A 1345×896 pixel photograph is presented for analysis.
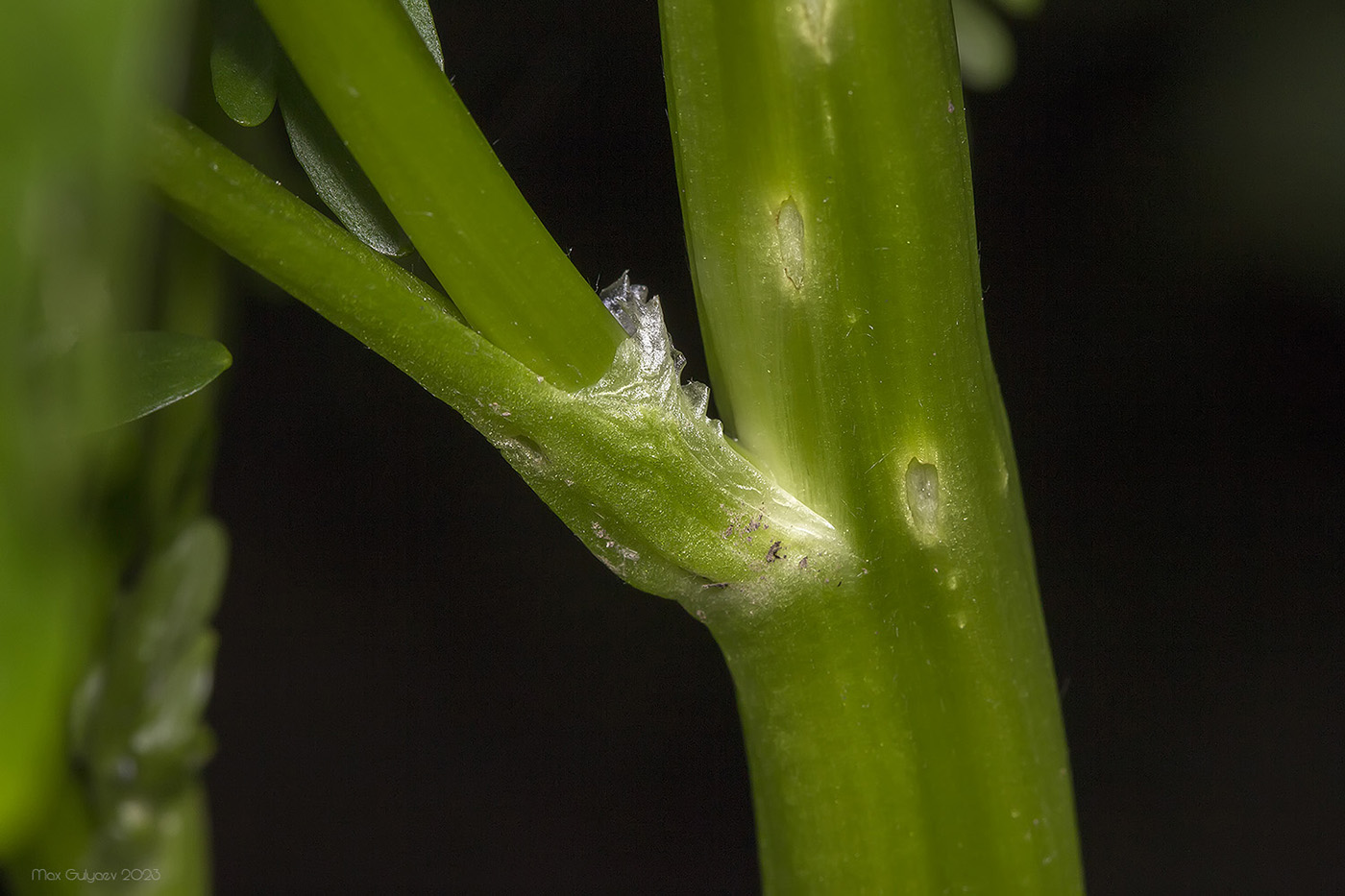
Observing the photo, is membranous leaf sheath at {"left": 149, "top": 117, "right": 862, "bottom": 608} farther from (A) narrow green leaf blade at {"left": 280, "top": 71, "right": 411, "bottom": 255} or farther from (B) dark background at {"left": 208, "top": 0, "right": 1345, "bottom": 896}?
(B) dark background at {"left": 208, "top": 0, "right": 1345, "bottom": 896}

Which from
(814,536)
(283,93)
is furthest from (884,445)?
(283,93)

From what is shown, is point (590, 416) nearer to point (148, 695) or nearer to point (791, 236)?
point (791, 236)

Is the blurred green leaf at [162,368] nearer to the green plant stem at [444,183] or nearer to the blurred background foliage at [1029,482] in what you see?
the green plant stem at [444,183]

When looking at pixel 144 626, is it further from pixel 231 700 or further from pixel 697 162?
pixel 231 700

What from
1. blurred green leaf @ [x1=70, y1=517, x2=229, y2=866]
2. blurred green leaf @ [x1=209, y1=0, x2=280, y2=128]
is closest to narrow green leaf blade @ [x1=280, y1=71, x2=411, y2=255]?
blurred green leaf @ [x1=209, y1=0, x2=280, y2=128]

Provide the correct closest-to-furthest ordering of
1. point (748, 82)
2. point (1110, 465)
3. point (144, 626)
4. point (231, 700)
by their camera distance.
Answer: point (748, 82), point (144, 626), point (1110, 465), point (231, 700)

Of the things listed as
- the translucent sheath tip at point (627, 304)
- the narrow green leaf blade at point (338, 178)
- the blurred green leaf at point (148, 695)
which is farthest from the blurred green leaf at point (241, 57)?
the blurred green leaf at point (148, 695)

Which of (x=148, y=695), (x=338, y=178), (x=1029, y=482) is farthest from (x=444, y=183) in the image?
(x=1029, y=482)
